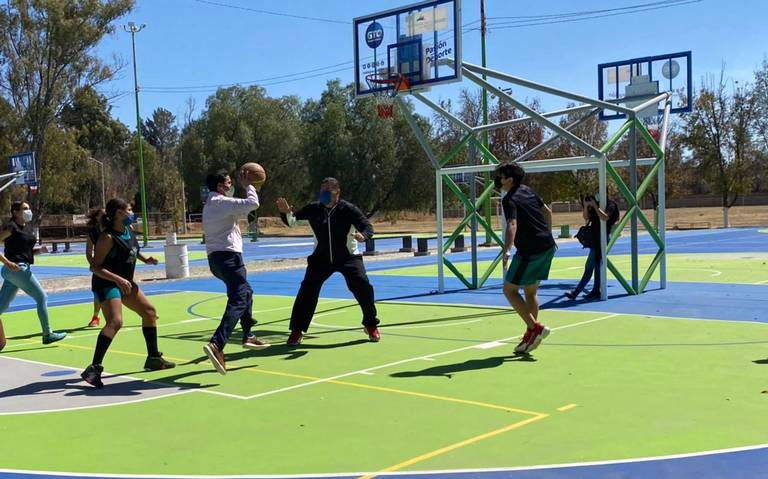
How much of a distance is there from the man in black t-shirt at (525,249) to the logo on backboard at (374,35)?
6877 millimetres

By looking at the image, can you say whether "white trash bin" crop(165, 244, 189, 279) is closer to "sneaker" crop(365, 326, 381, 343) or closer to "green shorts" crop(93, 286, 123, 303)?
"sneaker" crop(365, 326, 381, 343)

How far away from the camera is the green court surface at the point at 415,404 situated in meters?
5.59

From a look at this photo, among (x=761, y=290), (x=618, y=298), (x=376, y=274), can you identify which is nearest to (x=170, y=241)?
(x=376, y=274)

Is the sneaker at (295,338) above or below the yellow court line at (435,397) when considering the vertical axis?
above

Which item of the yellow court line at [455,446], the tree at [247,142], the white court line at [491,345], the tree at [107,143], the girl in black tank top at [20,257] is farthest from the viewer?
the tree at [107,143]

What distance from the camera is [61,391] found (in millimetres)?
8000

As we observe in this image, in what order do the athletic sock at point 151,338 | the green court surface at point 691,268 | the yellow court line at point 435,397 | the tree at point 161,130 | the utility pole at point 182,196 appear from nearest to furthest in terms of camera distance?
1. the yellow court line at point 435,397
2. the athletic sock at point 151,338
3. the green court surface at point 691,268
4. the utility pole at point 182,196
5. the tree at point 161,130

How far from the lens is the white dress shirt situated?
27.9 ft

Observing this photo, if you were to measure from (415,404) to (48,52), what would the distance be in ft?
163

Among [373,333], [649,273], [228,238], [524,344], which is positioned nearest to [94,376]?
[228,238]

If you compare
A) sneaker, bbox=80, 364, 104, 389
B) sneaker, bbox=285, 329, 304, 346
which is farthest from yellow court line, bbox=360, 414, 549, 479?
sneaker, bbox=285, 329, 304, 346

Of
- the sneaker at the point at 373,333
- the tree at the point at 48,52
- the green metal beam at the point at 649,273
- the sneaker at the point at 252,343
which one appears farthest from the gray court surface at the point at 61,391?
the tree at the point at 48,52

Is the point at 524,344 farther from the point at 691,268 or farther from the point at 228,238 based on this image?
the point at 691,268

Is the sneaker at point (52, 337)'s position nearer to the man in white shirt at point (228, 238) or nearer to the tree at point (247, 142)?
the man in white shirt at point (228, 238)
